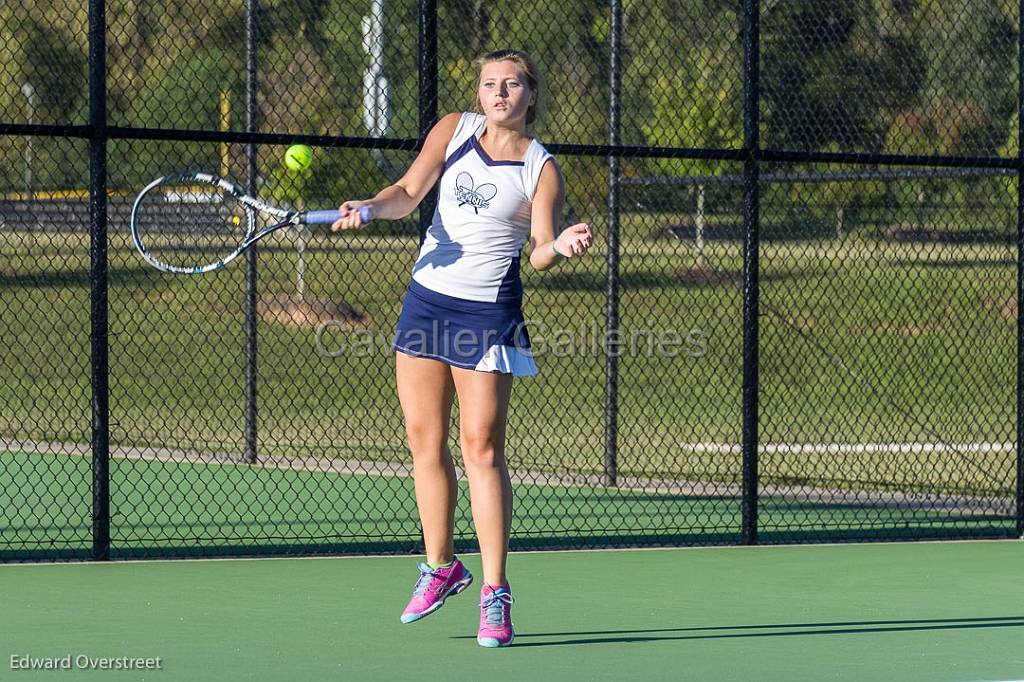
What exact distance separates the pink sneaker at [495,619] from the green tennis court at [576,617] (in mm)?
46

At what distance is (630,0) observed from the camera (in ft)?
61.2

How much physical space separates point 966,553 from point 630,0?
12430 mm

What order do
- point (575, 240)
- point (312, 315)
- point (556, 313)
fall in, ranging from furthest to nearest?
point (556, 313)
point (312, 315)
point (575, 240)

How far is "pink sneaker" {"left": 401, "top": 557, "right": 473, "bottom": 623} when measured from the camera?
5.26 metres

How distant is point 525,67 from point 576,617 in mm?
1833

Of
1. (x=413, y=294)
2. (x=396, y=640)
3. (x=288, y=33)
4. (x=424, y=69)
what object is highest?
(x=288, y=33)

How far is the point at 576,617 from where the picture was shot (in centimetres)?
573

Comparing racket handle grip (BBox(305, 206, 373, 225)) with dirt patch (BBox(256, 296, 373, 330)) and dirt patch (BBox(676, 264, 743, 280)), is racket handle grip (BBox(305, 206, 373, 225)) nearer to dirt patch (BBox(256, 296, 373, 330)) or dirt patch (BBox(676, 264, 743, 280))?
dirt patch (BBox(256, 296, 373, 330))

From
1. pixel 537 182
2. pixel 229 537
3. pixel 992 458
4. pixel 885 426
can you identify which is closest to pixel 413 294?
pixel 537 182

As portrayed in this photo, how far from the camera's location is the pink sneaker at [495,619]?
16.8 feet

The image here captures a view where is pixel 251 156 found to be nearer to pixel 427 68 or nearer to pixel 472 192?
pixel 427 68

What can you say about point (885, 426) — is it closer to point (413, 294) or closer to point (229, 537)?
point (229, 537)

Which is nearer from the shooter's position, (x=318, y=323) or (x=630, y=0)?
(x=318, y=323)

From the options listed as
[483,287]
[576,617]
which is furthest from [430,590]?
[483,287]
